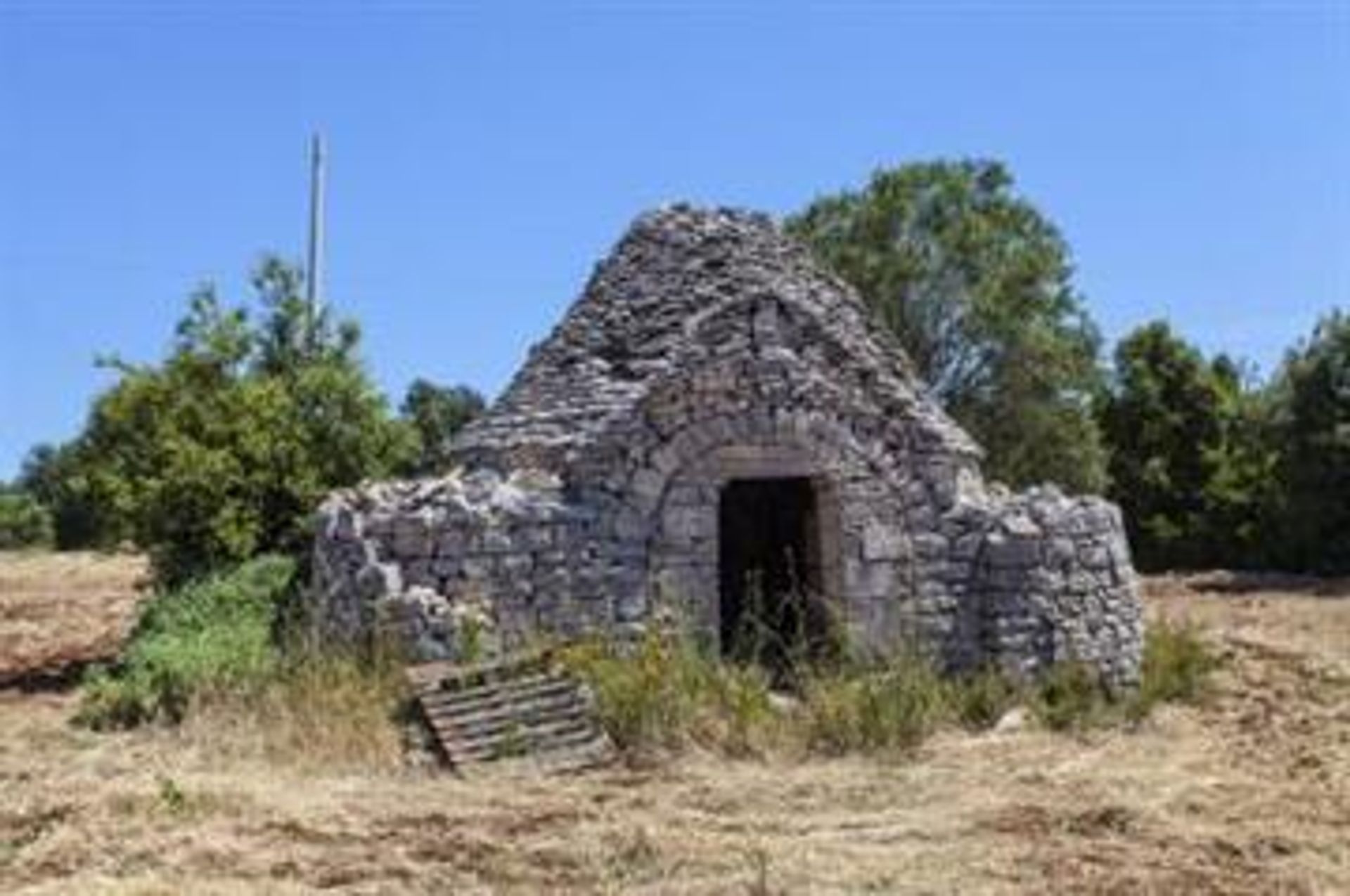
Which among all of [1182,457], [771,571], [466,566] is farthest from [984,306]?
[466,566]

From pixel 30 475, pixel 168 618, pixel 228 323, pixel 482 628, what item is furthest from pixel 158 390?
pixel 30 475

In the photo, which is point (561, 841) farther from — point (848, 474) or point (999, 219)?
point (999, 219)

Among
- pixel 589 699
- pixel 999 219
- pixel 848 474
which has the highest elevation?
pixel 999 219

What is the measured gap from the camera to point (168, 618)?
12.8 meters

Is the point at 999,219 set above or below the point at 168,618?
above

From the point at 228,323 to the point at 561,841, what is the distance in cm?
918

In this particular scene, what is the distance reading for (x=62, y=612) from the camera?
21844 millimetres

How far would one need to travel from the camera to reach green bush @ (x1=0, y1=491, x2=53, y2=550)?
41.4m

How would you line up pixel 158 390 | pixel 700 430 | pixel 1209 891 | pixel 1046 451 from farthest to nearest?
pixel 1046 451
pixel 158 390
pixel 700 430
pixel 1209 891

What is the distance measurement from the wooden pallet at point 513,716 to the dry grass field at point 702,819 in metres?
0.24

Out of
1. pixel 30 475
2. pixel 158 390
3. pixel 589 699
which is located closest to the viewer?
pixel 589 699

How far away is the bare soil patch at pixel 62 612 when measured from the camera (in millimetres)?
16422

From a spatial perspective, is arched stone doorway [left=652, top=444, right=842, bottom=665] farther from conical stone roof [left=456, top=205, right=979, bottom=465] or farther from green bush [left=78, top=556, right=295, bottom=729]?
green bush [left=78, top=556, right=295, bottom=729]

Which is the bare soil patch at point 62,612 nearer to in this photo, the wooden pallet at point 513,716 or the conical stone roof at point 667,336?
the conical stone roof at point 667,336
